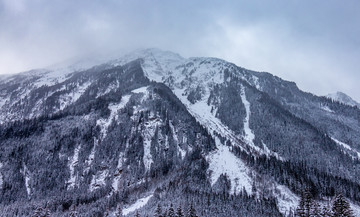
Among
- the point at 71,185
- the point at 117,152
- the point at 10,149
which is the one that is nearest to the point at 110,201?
the point at 71,185

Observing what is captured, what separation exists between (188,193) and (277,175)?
64096mm

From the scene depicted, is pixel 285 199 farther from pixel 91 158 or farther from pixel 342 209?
pixel 91 158

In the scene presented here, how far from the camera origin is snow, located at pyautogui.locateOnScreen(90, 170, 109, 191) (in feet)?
550

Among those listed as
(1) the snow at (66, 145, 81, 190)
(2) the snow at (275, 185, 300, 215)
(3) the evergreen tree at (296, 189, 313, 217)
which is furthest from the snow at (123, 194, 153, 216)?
(3) the evergreen tree at (296, 189, 313, 217)

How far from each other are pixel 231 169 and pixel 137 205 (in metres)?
70.0

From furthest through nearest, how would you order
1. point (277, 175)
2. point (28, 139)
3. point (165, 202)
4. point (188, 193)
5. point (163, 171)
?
point (28, 139) → point (163, 171) → point (277, 175) → point (188, 193) → point (165, 202)

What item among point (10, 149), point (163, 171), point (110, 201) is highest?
point (10, 149)

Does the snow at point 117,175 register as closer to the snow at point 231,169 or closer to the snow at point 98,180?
the snow at point 98,180

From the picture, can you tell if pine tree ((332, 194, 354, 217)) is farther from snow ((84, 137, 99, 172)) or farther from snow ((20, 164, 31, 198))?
snow ((20, 164, 31, 198))

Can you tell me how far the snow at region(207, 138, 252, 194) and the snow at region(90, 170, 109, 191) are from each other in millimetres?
72758

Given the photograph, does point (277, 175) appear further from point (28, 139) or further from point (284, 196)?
point (28, 139)

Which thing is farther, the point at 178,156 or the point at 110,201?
the point at 178,156

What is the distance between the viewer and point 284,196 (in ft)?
475

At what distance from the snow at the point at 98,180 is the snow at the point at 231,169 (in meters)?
72.8
